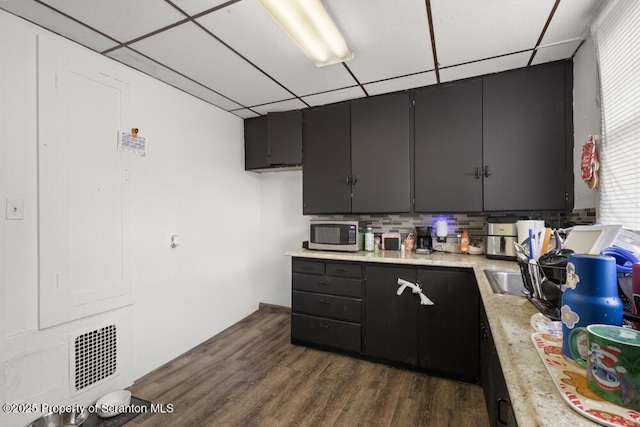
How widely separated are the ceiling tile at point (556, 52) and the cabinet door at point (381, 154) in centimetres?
98

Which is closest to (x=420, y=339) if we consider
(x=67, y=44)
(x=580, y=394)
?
(x=580, y=394)

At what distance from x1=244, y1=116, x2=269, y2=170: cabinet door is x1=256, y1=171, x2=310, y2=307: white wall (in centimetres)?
38

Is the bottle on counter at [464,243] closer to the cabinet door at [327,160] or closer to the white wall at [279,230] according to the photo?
the cabinet door at [327,160]

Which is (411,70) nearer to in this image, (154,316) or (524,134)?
Result: (524,134)

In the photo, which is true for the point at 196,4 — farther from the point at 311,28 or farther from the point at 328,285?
the point at 328,285

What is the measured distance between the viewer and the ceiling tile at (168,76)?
2007 mm

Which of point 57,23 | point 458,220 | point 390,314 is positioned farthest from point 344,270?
point 57,23

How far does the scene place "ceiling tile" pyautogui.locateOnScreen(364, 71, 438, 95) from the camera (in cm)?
230

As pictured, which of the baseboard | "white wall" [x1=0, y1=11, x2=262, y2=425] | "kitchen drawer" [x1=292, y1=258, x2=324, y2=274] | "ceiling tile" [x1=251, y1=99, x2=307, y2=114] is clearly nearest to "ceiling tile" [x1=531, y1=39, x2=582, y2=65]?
"ceiling tile" [x1=251, y1=99, x2=307, y2=114]

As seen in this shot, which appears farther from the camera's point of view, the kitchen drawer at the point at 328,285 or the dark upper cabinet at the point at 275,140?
the dark upper cabinet at the point at 275,140

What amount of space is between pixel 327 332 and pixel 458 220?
5.56 ft

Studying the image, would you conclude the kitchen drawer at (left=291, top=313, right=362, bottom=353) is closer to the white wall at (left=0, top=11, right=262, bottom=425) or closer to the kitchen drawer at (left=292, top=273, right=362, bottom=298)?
the kitchen drawer at (left=292, top=273, right=362, bottom=298)

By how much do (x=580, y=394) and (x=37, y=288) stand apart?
8.35 ft

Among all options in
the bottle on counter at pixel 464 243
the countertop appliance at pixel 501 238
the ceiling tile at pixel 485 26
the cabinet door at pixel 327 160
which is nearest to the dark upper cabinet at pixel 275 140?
the cabinet door at pixel 327 160
